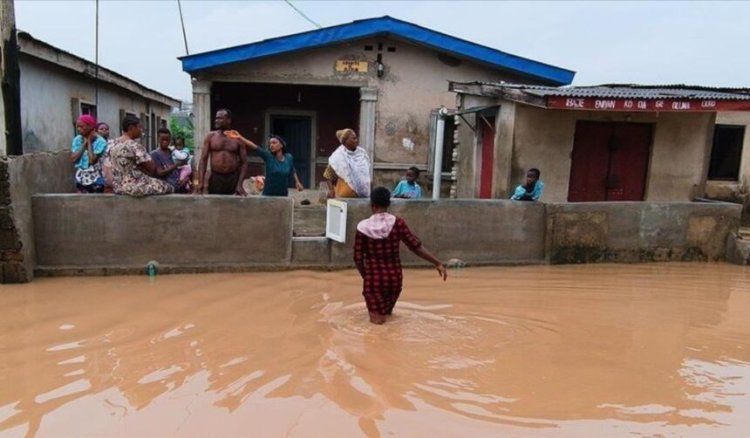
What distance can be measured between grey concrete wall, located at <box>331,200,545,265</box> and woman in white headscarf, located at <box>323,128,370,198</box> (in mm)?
333

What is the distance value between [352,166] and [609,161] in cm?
551

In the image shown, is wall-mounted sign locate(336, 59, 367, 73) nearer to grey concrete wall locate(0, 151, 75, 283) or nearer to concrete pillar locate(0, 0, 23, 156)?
concrete pillar locate(0, 0, 23, 156)

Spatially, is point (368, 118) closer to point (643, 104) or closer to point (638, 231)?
point (643, 104)

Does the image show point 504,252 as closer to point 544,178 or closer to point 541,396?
point 544,178

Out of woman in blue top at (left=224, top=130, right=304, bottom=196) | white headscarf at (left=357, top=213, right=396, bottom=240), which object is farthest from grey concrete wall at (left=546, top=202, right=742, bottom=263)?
white headscarf at (left=357, top=213, right=396, bottom=240)

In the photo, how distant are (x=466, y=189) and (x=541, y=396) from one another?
29.0ft

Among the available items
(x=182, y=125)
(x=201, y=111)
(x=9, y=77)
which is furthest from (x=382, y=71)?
(x=182, y=125)

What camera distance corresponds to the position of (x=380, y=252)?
550 cm

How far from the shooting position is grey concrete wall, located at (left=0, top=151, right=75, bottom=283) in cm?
625

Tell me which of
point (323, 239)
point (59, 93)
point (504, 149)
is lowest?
point (323, 239)

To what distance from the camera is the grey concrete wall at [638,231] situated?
852 centimetres

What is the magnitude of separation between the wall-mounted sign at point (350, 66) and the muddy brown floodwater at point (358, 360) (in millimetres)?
6739

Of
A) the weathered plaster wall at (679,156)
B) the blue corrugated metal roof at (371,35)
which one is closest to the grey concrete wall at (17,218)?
the blue corrugated metal roof at (371,35)

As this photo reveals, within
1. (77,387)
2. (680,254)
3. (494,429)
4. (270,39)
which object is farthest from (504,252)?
(270,39)
